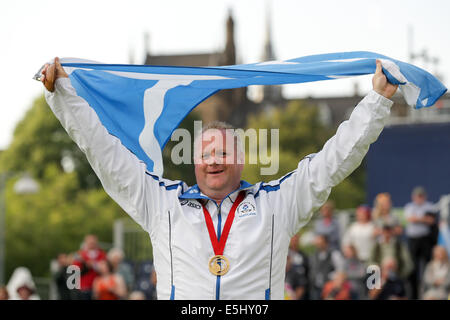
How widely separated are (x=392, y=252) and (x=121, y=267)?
469cm

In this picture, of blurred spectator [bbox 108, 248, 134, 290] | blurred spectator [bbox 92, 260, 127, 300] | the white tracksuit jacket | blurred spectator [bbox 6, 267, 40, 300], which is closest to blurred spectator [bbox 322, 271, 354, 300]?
blurred spectator [bbox 92, 260, 127, 300]

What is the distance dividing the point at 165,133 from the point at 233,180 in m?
1.24

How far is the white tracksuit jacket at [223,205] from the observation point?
4.00 meters

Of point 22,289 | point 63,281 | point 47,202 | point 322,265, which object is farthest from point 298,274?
point 47,202

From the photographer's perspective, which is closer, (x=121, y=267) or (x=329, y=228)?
(x=329, y=228)

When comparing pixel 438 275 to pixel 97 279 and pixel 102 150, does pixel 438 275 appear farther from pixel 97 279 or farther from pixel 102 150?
pixel 102 150

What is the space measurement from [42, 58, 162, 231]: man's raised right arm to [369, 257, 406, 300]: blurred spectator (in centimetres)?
561

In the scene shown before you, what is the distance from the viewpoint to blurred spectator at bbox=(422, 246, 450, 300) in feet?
34.1

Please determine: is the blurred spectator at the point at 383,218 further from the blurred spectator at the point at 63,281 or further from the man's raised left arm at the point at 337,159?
the man's raised left arm at the point at 337,159

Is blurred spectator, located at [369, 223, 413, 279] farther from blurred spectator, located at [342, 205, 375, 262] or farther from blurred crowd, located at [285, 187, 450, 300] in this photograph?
blurred spectator, located at [342, 205, 375, 262]

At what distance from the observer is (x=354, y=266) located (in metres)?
10.8

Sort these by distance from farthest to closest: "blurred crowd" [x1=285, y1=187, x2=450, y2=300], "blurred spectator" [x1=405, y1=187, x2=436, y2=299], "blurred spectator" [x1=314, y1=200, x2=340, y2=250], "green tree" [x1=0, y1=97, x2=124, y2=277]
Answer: "green tree" [x1=0, y1=97, x2=124, y2=277]
"blurred spectator" [x1=314, y1=200, x2=340, y2=250]
"blurred spectator" [x1=405, y1=187, x2=436, y2=299]
"blurred crowd" [x1=285, y1=187, x2=450, y2=300]
